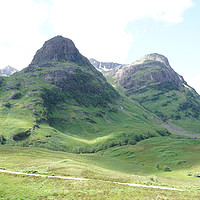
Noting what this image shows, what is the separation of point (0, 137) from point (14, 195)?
600 feet

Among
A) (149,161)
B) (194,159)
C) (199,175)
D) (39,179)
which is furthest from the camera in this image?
(149,161)

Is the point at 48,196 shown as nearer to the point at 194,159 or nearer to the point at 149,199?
the point at 149,199

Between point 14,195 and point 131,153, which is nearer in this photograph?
point 14,195

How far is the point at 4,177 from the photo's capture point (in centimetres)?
5234

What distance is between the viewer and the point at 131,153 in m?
188

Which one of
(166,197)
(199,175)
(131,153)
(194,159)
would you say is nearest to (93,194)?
(166,197)

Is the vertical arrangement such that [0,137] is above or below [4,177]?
above

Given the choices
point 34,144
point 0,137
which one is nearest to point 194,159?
point 34,144

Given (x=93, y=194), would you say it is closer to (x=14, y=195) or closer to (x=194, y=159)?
(x=14, y=195)

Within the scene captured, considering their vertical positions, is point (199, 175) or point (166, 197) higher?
point (166, 197)

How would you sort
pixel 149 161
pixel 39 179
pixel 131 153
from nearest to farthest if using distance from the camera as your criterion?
pixel 39 179, pixel 149 161, pixel 131 153

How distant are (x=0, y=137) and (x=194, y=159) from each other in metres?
190

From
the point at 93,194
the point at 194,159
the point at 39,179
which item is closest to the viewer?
the point at 93,194

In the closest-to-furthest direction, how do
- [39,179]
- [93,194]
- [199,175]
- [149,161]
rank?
[93,194] < [39,179] < [199,175] < [149,161]
